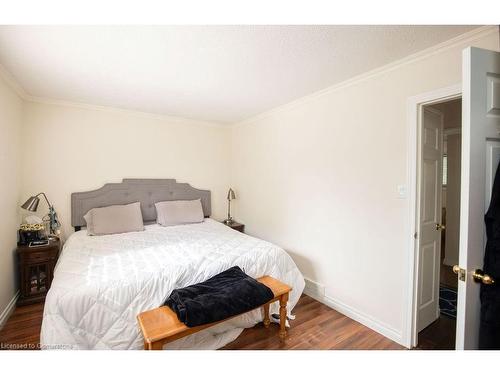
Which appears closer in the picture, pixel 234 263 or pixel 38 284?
pixel 234 263

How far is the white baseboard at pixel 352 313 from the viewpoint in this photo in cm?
189

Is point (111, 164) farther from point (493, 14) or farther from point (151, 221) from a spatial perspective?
point (493, 14)

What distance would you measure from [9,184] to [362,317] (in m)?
Answer: 3.55

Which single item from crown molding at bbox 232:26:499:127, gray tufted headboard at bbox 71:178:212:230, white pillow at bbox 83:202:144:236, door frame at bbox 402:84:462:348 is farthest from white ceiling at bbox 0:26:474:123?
white pillow at bbox 83:202:144:236

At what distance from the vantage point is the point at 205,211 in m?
3.78

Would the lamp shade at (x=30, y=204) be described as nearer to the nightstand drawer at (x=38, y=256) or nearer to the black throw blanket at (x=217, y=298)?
the nightstand drawer at (x=38, y=256)

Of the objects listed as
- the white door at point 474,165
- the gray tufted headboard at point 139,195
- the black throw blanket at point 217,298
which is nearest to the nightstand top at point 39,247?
the gray tufted headboard at point 139,195

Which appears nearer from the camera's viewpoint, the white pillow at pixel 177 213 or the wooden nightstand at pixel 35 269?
the wooden nightstand at pixel 35 269

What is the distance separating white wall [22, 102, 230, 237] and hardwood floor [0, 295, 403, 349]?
111 cm

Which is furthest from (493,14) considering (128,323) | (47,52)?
(47,52)

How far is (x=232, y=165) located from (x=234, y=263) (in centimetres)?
228

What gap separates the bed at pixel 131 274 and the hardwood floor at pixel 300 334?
13cm

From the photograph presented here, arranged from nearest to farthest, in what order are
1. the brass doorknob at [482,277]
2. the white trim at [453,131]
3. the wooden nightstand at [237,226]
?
the brass doorknob at [482,277] < the white trim at [453,131] < the wooden nightstand at [237,226]

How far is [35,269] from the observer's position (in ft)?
7.91
